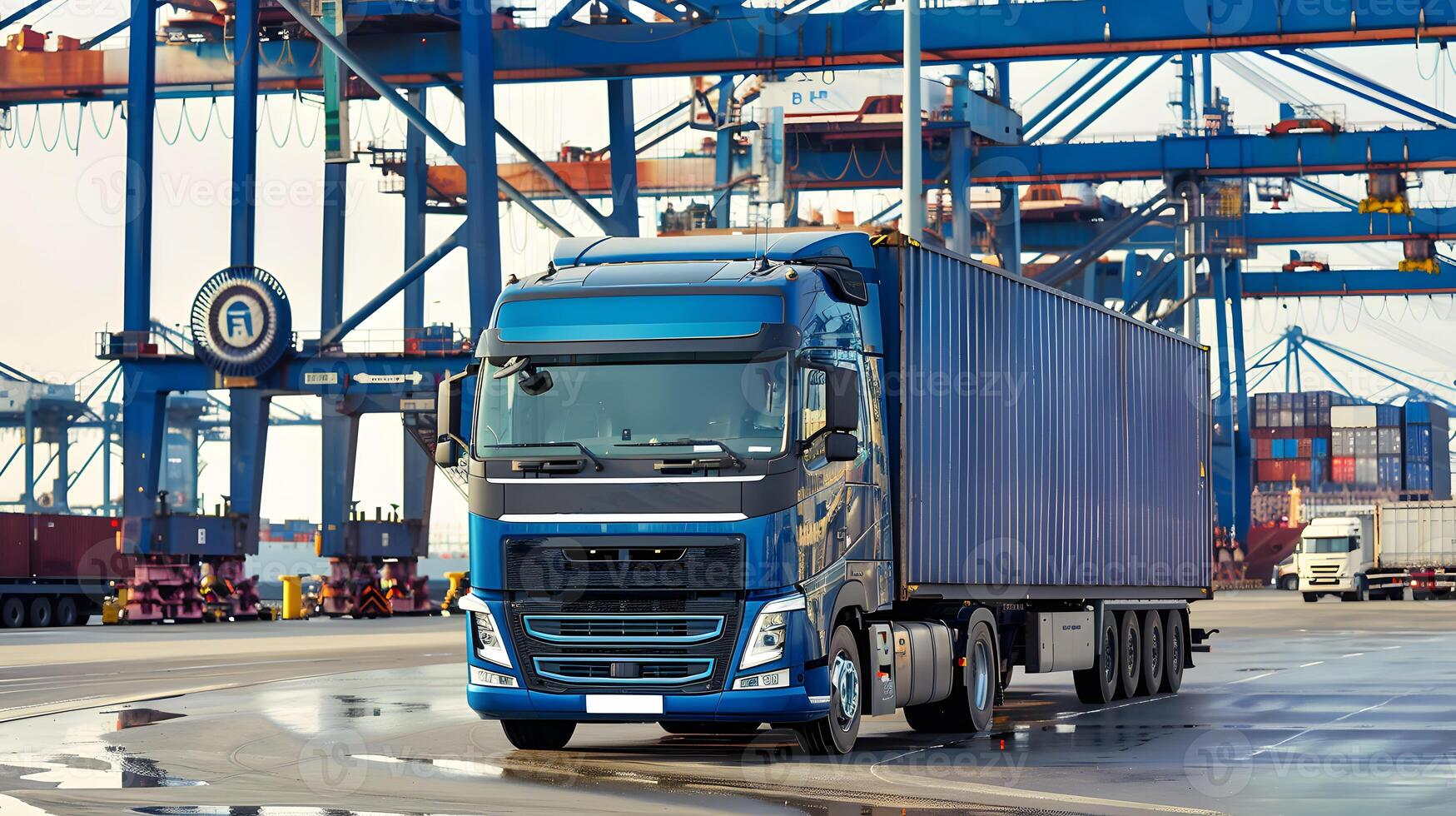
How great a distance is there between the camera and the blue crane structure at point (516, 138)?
4200 cm

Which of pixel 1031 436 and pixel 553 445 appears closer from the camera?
pixel 553 445

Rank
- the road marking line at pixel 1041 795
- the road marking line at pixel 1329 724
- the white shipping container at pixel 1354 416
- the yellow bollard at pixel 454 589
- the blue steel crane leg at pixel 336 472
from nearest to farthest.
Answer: the road marking line at pixel 1041 795 < the road marking line at pixel 1329 724 < the blue steel crane leg at pixel 336 472 < the yellow bollard at pixel 454 589 < the white shipping container at pixel 1354 416

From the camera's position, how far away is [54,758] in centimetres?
1379

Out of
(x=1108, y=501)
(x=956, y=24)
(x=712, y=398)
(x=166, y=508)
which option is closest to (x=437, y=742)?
(x=712, y=398)

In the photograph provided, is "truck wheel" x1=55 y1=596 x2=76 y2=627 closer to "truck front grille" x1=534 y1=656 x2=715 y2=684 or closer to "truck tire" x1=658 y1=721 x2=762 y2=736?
"truck tire" x1=658 y1=721 x2=762 y2=736

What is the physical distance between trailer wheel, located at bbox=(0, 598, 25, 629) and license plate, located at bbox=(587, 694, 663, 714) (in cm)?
3662

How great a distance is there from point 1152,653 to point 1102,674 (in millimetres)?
1759

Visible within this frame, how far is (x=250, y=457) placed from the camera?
52.4 metres

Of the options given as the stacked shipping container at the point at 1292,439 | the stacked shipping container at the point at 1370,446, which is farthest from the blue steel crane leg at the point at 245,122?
the stacked shipping container at the point at 1292,439

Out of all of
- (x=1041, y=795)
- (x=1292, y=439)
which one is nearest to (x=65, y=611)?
(x=1041, y=795)

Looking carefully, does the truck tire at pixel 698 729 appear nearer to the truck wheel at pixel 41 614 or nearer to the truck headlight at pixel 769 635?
the truck headlight at pixel 769 635

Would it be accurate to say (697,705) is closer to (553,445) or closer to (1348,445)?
(553,445)

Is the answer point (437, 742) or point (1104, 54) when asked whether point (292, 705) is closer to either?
point (437, 742)

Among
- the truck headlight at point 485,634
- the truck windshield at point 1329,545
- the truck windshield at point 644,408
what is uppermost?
the truck windshield at point 644,408
